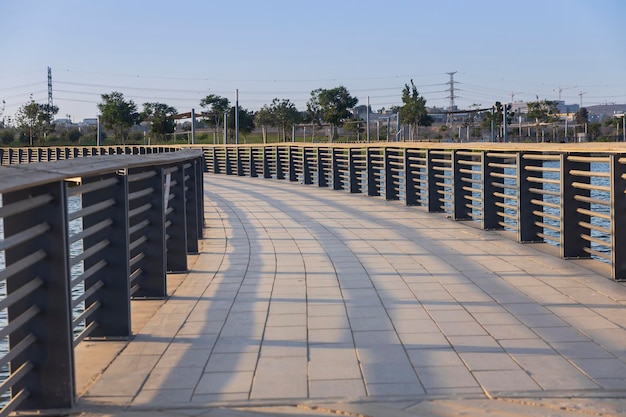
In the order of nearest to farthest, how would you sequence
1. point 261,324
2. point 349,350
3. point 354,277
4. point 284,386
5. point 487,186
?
point 284,386 → point 349,350 → point 261,324 → point 354,277 → point 487,186

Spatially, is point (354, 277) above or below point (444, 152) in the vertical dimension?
below

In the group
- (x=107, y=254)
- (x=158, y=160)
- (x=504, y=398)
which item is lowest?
(x=504, y=398)

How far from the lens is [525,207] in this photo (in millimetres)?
11125

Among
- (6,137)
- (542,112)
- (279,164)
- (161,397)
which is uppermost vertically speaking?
(542,112)

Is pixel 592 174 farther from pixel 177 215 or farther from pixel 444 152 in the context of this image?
pixel 444 152

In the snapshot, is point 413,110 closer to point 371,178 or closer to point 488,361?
point 371,178

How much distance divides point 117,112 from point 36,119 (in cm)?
1452

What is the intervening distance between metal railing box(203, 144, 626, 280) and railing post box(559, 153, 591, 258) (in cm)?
1

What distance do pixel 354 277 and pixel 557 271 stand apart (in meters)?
2.05

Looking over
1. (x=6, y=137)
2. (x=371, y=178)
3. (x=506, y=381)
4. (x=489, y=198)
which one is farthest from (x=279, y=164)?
(x=6, y=137)

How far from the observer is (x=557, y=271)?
28.5 ft

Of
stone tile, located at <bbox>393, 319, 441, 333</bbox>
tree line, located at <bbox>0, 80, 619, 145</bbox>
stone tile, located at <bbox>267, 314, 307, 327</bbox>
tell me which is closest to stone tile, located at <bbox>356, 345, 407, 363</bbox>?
stone tile, located at <bbox>393, 319, 441, 333</bbox>

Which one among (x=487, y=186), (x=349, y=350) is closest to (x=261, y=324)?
(x=349, y=350)

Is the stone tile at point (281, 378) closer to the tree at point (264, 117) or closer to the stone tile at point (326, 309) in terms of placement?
the stone tile at point (326, 309)
